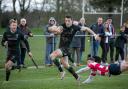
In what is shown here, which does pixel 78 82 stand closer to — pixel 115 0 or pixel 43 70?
pixel 43 70

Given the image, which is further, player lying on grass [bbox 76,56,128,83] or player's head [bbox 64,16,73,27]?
player's head [bbox 64,16,73,27]

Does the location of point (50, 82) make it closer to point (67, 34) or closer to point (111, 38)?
point (67, 34)

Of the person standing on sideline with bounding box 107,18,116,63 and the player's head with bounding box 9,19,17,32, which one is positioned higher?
the player's head with bounding box 9,19,17,32

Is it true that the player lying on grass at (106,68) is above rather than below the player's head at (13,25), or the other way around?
below

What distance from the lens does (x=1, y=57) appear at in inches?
740

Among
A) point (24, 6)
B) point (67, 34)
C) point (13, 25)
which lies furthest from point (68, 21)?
point (24, 6)

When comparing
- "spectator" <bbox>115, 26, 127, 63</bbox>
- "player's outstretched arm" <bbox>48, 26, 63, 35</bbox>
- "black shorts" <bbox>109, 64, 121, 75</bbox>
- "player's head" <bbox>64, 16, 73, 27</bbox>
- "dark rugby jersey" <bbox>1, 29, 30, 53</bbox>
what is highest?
"player's head" <bbox>64, 16, 73, 27</bbox>

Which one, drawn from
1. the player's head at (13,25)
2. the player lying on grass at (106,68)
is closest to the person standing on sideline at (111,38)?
the player lying on grass at (106,68)

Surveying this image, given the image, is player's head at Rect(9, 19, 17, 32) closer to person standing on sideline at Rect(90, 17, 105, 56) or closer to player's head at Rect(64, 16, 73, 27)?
player's head at Rect(64, 16, 73, 27)

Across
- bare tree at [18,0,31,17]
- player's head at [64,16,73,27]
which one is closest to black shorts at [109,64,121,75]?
player's head at [64,16,73,27]

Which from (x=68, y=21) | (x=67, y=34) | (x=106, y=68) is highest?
(x=68, y=21)

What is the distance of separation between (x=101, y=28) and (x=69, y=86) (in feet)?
23.4

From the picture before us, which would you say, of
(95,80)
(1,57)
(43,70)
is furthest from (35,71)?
(95,80)

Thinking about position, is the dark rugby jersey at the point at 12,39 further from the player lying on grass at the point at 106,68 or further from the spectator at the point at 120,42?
the spectator at the point at 120,42
